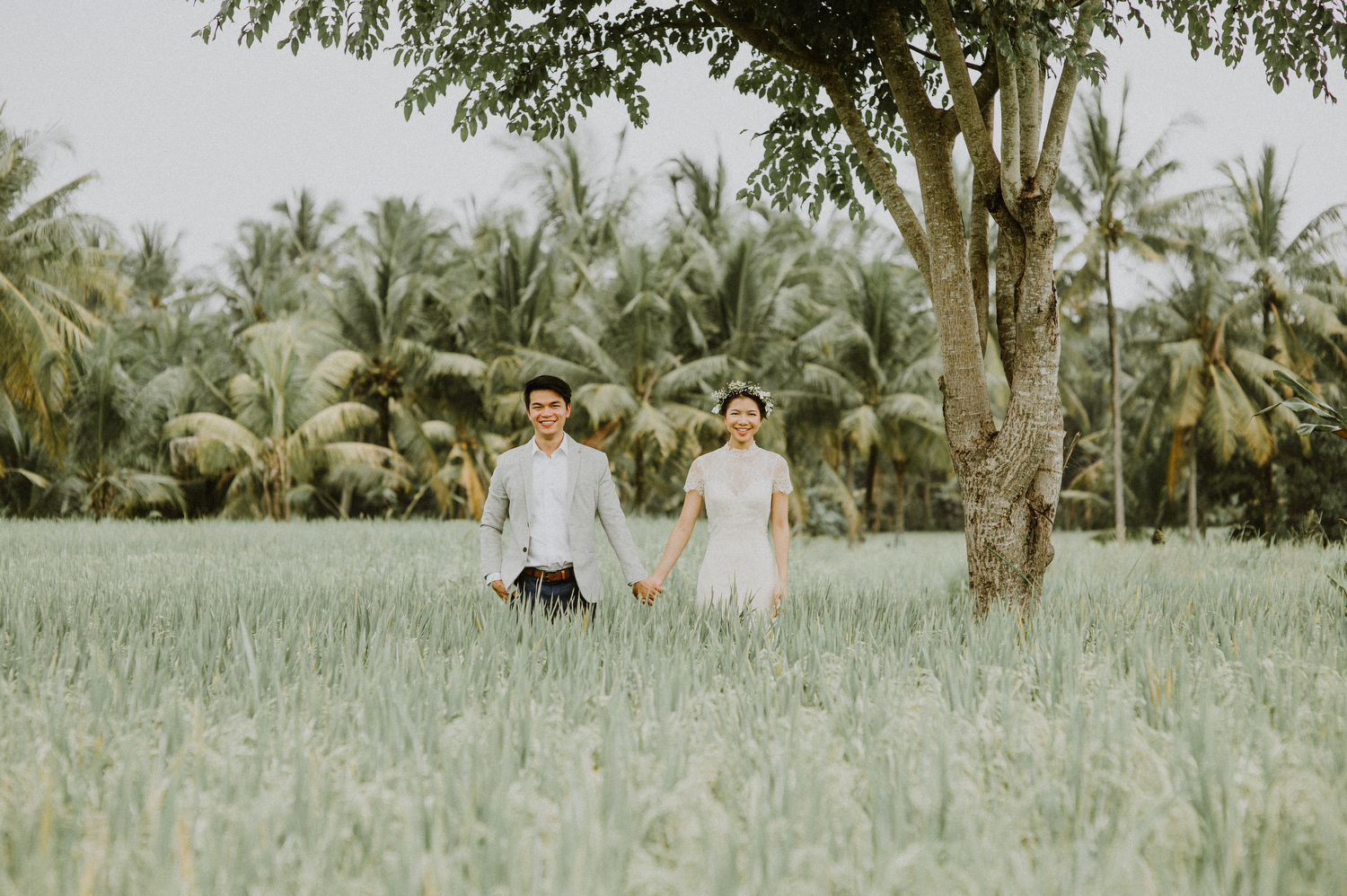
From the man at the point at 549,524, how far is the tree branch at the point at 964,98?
94.2 inches

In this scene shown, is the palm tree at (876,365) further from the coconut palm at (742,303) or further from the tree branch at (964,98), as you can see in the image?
the tree branch at (964,98)

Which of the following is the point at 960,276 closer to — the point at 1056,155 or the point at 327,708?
the point at 1056,155

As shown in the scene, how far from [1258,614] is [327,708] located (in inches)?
143

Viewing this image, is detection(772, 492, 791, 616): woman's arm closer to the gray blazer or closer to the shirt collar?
the gray blazer

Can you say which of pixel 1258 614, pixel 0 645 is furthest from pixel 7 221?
pixel 1258 614

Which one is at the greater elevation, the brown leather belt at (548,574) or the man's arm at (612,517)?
the man's arm at (612,517)

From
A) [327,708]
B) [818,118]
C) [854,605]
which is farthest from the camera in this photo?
[818,118]

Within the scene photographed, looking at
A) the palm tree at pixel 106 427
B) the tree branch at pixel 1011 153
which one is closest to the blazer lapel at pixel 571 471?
the tree branch at pixel 1011 153

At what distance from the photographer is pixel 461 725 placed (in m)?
2.08

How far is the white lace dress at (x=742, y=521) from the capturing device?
156 inches

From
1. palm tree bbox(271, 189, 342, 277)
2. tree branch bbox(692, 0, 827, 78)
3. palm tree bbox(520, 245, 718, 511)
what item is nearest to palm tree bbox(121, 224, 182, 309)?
palm tree bbox(271, 189, 342, 277)

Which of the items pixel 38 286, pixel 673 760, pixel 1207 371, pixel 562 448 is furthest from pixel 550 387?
pixel 1207 371

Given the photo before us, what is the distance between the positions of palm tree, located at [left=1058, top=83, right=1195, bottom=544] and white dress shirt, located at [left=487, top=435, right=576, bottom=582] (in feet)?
58.7

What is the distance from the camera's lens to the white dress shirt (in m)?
3.69
